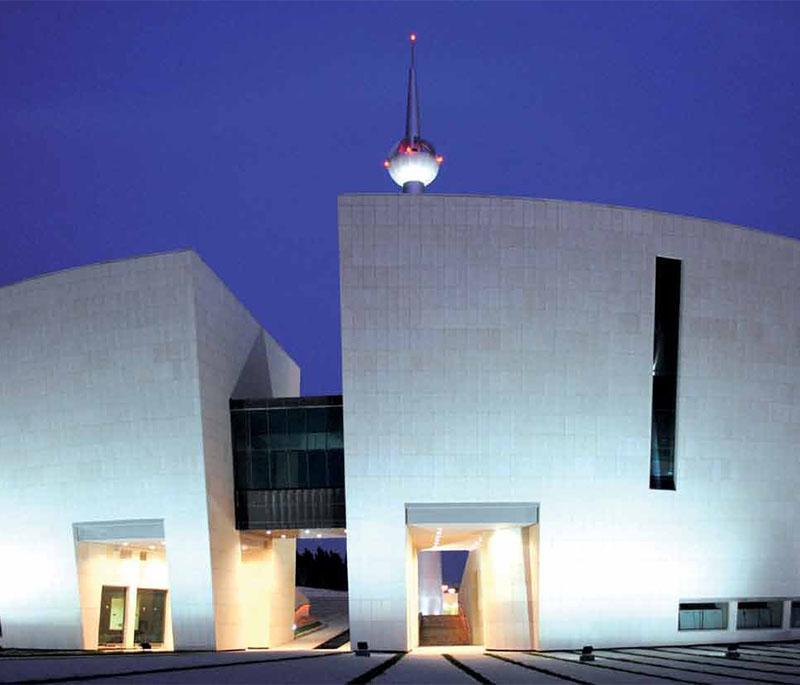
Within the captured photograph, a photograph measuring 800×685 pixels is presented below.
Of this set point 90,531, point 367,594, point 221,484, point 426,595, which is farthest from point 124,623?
point 426,595

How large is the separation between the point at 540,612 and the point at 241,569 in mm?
9715

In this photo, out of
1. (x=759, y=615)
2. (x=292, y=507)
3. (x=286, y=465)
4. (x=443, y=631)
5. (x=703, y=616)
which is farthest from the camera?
(x=443, y=631)

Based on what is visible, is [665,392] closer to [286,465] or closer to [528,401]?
[528,401]

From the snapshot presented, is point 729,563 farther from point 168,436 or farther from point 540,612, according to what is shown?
point 168,436

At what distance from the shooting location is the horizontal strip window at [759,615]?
1006 inches

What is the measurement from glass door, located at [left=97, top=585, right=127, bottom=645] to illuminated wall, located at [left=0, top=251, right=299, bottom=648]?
92.9 inches

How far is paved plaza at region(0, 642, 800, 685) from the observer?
15039 mm

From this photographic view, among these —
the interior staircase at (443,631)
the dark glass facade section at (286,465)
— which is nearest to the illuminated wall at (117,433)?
the dark glass facade section at (286,465)

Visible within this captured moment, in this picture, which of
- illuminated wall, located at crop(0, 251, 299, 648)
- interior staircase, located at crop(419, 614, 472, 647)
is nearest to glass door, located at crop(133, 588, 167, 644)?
illuminated wall, located at crop(0, 251, 299, 648)

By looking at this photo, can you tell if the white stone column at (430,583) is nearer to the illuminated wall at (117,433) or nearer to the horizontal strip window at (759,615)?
the illuminated wall at (117,433)

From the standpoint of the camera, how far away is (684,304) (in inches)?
993

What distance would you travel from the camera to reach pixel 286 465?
26875 mm

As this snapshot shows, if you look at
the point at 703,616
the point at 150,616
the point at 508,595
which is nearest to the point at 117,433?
the point at 150,616

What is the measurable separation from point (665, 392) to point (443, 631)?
Result: 22.7m
